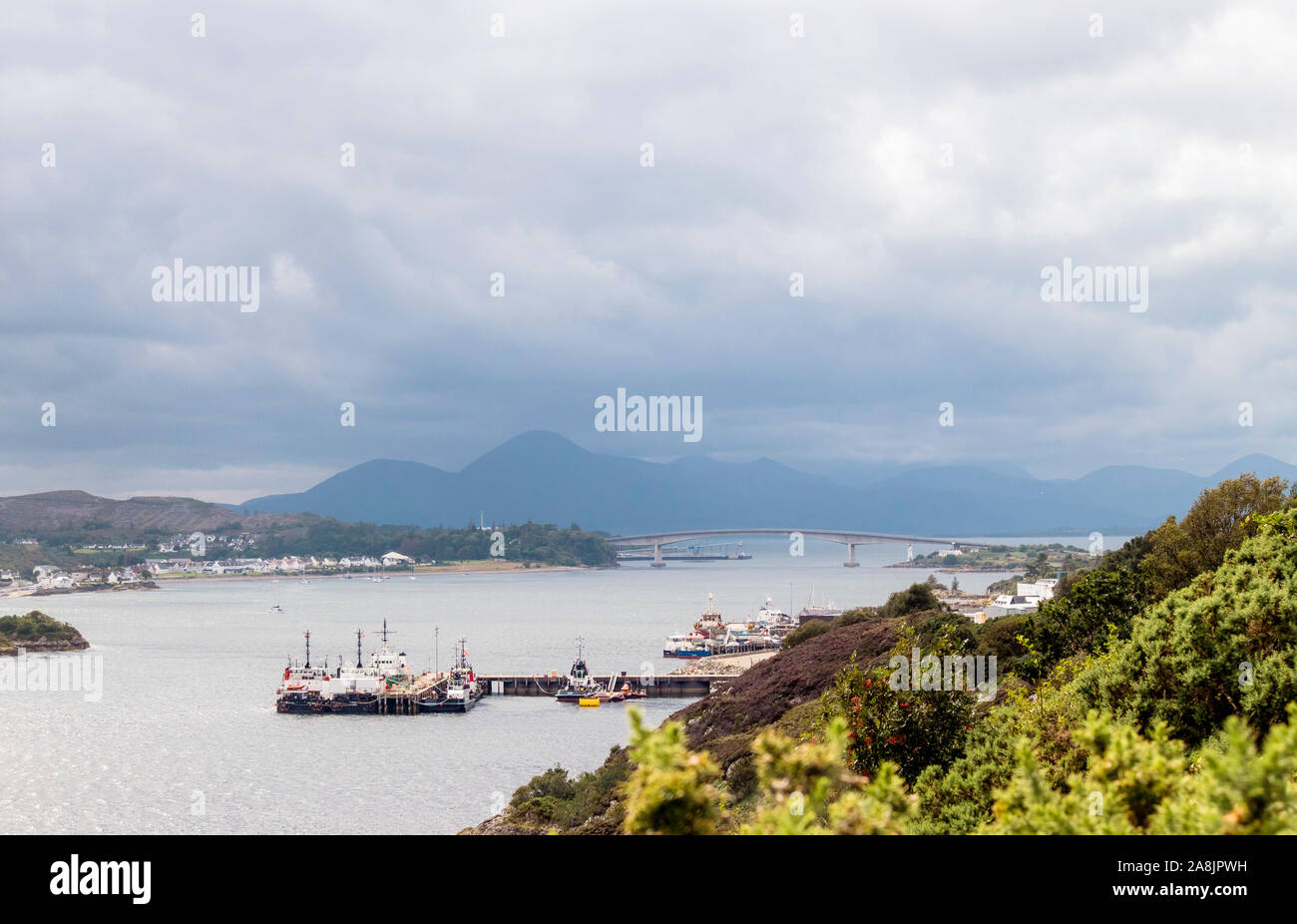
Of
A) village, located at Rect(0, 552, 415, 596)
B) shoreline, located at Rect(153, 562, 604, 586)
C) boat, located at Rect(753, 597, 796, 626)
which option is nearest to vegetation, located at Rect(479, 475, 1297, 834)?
boat, located at Rect(753, 597, 796, 626)

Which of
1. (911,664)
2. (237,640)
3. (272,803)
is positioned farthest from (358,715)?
(911,664)

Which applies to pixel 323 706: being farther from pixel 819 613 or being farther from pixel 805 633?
pixel 819 613

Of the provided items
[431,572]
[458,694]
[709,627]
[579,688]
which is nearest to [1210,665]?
[579,688]

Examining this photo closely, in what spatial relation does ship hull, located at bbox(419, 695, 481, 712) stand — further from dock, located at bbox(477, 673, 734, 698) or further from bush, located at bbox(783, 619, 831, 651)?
bush, located at bbox(783, 619, 831, 651)

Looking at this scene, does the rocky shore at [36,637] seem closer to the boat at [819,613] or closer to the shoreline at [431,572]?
the boat at [819,613]

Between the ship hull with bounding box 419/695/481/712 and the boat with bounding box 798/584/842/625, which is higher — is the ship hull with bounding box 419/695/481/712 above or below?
below

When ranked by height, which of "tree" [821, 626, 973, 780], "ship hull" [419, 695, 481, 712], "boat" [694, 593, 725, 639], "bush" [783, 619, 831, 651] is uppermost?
"tree" [821, 626, 973, 780]
